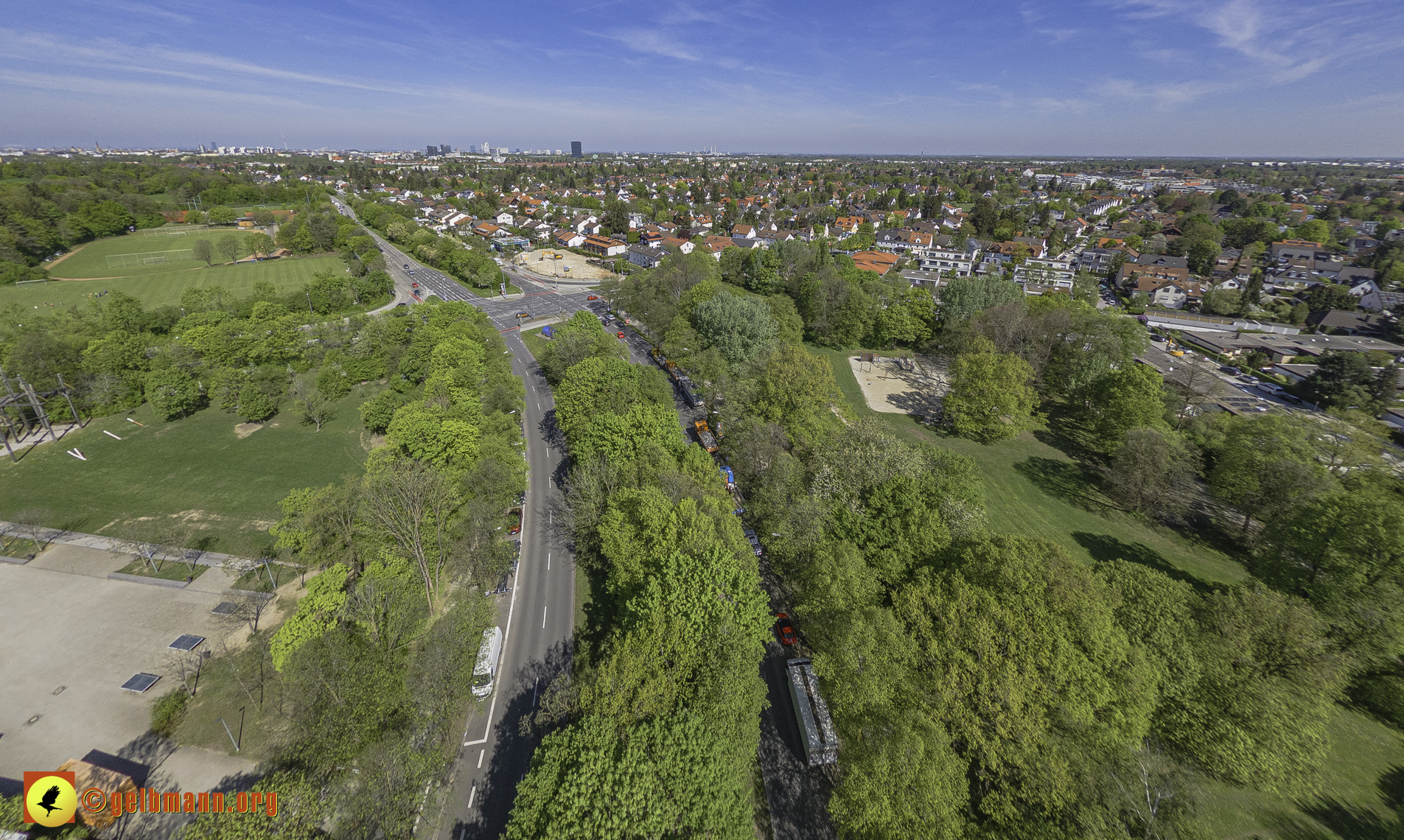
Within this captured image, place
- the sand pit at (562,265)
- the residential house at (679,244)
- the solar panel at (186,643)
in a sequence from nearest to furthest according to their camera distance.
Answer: the solar panel at (186,643) < the sand pit at (562,265) < the residential house at (679,244)

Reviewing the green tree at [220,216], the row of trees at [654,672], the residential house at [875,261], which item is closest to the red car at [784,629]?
the row of trees at [654,672]

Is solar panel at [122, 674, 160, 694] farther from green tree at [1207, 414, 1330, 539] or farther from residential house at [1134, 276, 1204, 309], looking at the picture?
residential house at [1134, 276, 1204, 309]

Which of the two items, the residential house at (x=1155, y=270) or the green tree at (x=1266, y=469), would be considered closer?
the green tree at (x=1266, y=469)

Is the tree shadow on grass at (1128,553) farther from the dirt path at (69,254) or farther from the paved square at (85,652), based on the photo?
the dirt path at (69,254)

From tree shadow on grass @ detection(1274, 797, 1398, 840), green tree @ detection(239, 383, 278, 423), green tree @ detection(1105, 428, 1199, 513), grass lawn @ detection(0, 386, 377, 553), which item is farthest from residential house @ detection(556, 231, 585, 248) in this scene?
tree shadow on grass @ detection(1274, 797, 1398, 840)

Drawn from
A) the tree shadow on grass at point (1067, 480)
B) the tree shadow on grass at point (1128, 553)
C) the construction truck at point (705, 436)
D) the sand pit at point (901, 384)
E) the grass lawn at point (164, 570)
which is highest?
the sand pit at point (901, 384)

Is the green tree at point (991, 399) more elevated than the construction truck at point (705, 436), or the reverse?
the green tree at point (991, 399)

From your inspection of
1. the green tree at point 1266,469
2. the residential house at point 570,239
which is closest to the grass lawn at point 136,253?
the residential house at point 570,239

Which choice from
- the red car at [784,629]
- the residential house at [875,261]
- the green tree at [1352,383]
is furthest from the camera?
the residential house at [875,261]
